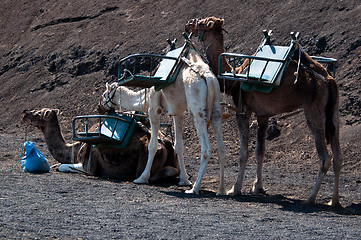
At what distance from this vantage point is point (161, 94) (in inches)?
453

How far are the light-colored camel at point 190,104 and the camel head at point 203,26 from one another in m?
0.52

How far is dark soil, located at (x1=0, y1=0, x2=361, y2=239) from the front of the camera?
7383 mm

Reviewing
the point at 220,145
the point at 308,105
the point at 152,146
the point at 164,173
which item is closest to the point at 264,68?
the point at 308,105

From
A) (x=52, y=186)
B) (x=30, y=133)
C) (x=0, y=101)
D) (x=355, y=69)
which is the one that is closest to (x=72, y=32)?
(x=0, y=101)

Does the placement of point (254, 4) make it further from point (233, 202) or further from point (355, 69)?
point (233, 202)

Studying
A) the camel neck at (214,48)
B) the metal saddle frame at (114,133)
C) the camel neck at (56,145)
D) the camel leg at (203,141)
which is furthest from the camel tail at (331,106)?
the camel neck at (56,145)

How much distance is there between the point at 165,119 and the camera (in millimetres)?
19375

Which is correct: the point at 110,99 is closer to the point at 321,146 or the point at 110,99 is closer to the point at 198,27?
the point at 198,27

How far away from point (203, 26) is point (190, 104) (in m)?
1.85

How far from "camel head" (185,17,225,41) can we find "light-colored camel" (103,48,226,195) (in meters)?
0.52

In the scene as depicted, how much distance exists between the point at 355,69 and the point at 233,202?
926cm

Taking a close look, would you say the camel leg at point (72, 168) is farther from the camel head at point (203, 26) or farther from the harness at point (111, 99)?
the camel head at point (203, 26)

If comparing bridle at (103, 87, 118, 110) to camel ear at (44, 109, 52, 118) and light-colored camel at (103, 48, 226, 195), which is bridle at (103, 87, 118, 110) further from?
camel ear at (44, 109, 52, 118)

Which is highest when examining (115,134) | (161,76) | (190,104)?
(161,76)
